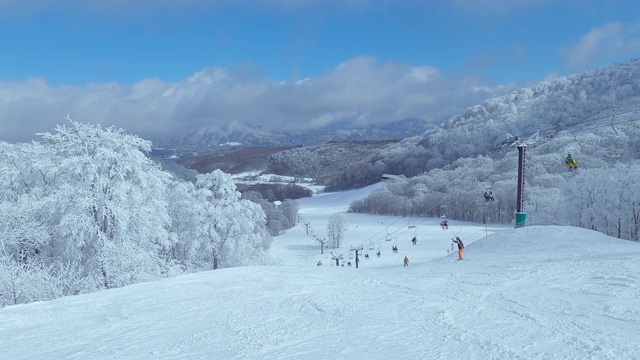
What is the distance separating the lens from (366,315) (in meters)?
9.08

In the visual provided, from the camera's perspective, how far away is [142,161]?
21.1 meters

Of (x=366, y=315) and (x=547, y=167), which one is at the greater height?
(x=547, y=167)

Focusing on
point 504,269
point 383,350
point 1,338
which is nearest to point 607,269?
point 504,269

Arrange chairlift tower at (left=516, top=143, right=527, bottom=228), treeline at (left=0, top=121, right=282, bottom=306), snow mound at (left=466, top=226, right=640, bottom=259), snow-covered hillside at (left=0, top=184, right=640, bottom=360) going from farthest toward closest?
chairlift tower at (left=516, top=143, right=527, bottom=228) → treeline at (left=0, top=121, right=282, bottom=306) → snow mound at (left=466, top=226, right=640, bottom=259) → snow-covered hillside at (left=0, top=184, right=640, bottom=360)

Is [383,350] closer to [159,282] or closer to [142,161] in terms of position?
[159,282]

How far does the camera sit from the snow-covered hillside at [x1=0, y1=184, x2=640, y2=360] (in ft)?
22.6

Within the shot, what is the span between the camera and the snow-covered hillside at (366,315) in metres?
6.90

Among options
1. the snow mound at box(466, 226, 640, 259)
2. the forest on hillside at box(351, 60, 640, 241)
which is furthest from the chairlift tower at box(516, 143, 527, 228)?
the snow mound at box(466, 226, 640, 259)

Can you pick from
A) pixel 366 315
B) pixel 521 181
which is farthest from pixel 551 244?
pixel 366 315

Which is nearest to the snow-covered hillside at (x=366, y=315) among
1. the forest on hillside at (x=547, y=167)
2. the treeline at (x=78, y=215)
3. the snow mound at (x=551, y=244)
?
the snow mound at (x=551, y=244)

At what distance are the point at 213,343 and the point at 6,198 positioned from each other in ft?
63.3

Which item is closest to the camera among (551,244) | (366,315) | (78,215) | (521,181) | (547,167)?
(366,315)

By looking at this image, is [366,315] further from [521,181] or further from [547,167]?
[547,167]

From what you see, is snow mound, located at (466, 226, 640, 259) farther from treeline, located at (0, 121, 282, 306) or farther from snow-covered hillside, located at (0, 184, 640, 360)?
treeline, located at (0, 121, 282, 306)
